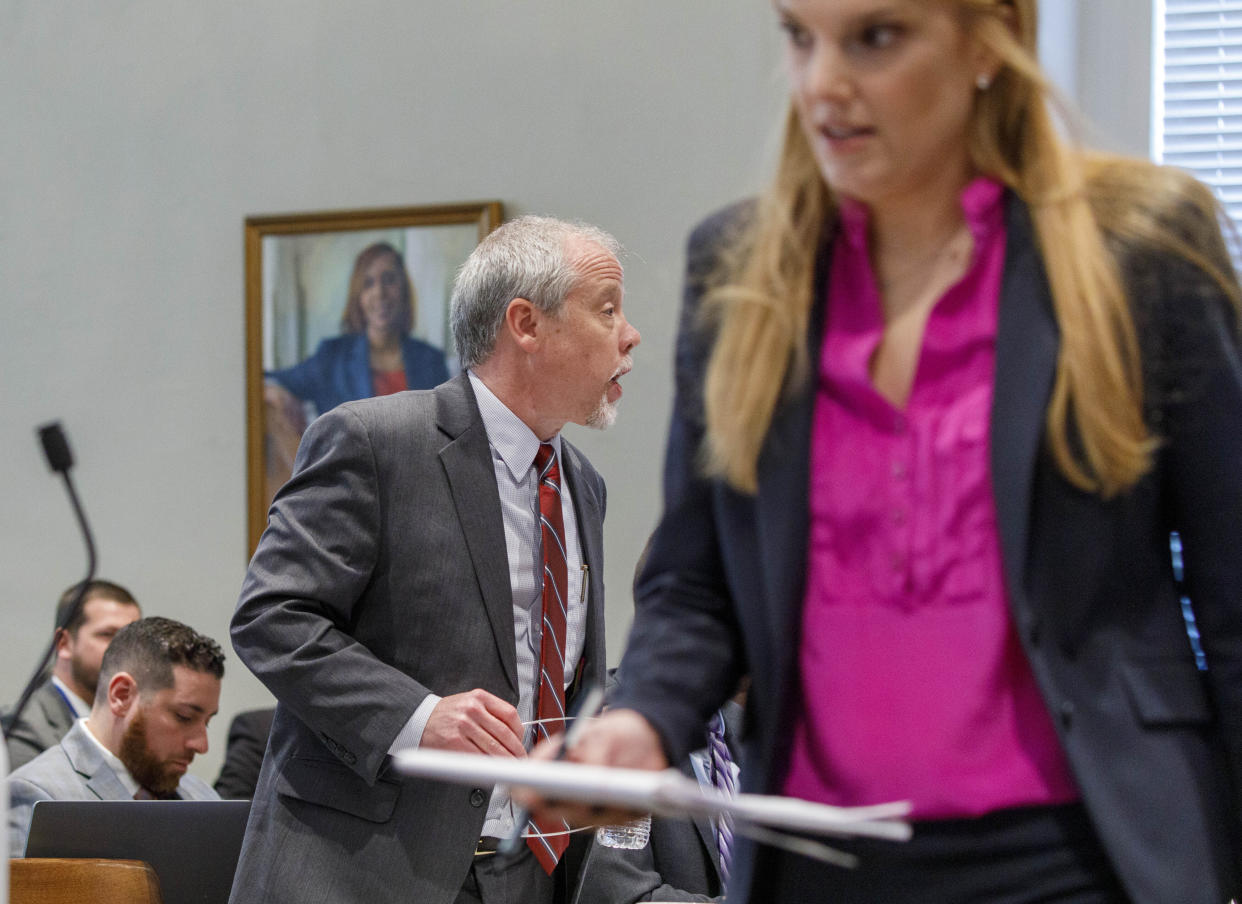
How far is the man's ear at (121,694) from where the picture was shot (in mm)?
4375

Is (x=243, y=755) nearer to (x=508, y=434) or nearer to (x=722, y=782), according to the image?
(x=722, y=782)

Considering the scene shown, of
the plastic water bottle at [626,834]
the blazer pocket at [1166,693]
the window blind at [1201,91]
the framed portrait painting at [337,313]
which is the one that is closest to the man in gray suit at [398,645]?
the plastic water bottle at [626,834]

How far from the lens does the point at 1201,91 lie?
14.0 ft

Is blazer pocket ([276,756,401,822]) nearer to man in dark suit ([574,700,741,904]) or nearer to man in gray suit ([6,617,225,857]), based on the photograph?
man in dark suit ([574,700,741,904])

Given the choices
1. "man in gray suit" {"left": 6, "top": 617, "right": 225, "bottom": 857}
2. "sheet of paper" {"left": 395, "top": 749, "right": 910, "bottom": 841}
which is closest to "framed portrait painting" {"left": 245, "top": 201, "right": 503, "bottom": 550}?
"man in gray suit" {"left": 6, "top": 617, "right": 225, "bottom": 857}

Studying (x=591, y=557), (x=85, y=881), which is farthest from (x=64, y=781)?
(x=591, y=557)

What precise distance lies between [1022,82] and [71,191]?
5069 millimetres

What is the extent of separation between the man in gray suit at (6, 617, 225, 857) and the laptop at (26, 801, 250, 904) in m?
1.15

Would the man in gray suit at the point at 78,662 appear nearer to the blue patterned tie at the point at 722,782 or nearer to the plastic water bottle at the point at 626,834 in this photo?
the blue patterned tie at the point at 722,782

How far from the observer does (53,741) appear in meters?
5.11

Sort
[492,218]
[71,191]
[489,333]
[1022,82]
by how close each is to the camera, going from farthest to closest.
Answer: [71,191] < [492,218] < [489,333] < [1022,82]

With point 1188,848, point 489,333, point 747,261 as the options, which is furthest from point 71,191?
point 1188,848

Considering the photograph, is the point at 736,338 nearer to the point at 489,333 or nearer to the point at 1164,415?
the point at 1164,415

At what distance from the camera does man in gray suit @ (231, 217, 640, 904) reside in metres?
2.55
